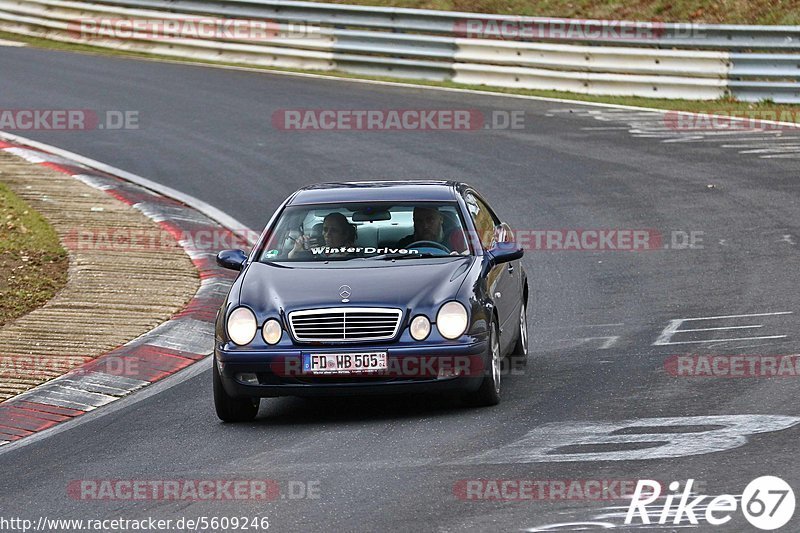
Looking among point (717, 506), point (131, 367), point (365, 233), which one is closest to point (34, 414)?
point (131, 367)

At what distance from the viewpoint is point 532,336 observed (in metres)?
12.0

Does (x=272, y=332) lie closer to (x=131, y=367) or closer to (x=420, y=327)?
(x=420, y=327)

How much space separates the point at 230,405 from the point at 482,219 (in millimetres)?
2657

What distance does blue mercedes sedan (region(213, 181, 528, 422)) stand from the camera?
355 inches

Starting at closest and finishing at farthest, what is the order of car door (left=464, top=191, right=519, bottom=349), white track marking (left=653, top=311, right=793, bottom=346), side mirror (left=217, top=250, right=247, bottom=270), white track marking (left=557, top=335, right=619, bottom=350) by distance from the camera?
car door (left=464, top=191, right=519, bottom=349) → side mirror (left=217, top=250, right=247, bottom=270) → white track marking (left=653, top=311, right=793, bottom=346) → white track marking (left=557, top=335, right=619, bottom=350)

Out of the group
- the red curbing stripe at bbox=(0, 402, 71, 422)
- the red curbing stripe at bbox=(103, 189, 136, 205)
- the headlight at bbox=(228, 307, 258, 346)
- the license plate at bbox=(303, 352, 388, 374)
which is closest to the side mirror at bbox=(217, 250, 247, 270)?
the headlight at bbox=(228, 307, 258, 346)

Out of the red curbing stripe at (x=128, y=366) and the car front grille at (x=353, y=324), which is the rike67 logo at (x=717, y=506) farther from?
the red curbing stripe at (x=128, y=366)

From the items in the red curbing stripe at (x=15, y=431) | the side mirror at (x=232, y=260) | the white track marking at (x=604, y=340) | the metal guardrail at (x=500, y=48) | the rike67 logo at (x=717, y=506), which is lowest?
the red curbing stripe at (x=15, y=431)

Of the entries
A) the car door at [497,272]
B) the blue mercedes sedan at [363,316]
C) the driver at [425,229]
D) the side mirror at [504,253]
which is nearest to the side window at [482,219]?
the car door at [497,272]

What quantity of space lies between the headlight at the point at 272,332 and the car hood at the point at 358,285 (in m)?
0.09

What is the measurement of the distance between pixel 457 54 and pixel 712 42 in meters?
4.75

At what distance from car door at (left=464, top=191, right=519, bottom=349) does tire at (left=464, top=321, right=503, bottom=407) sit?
46 centimetres

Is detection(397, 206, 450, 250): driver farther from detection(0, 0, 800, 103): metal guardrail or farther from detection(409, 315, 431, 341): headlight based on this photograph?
detection(0, 0, 800, 103): metal guardrail

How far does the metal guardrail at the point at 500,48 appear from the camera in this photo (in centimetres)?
2250
